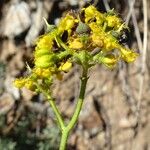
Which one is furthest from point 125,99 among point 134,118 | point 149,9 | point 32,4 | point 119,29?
point 119,29

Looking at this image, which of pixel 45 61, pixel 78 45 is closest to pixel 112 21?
pixel 78 45

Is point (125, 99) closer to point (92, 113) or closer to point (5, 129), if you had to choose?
point (92, 113)

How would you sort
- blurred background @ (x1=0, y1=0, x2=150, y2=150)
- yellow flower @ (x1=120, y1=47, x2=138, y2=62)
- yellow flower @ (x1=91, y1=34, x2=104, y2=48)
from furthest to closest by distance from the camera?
1. blurred background @ (x1=0, y1=0, x2=150, y2=150)
2. yellow flower @ (x1=120, y1=47, x2=138, y2=62)
3. yellow flower @ (x1=91, y1=34, x2=104, y2=48)

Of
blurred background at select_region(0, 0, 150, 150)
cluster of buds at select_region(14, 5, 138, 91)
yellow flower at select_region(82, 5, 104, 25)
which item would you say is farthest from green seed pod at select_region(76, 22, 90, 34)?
blurred background at select_region(0, 0, 150, 150)

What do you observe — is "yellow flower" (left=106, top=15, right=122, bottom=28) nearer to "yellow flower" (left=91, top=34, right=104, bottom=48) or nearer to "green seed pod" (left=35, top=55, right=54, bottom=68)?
"yellow flower" (left=91, top=34, right=104, bottom=48)

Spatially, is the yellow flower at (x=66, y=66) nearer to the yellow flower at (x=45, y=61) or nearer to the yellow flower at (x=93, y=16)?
the yellow flower at (x=45, y=61)

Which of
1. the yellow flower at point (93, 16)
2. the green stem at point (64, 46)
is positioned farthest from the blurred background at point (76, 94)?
the green stem at point (64, 46)
